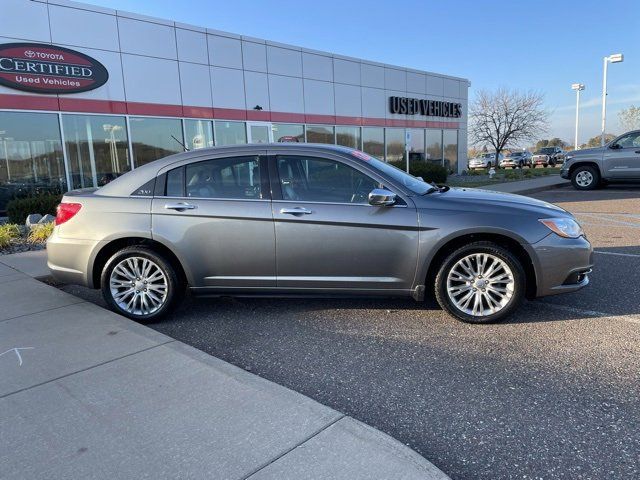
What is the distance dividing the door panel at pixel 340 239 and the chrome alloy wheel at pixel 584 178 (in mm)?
14758

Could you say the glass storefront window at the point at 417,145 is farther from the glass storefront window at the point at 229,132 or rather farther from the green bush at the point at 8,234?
the green bush at the point at 8,234

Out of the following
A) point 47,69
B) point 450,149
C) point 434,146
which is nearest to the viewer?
point 47,69

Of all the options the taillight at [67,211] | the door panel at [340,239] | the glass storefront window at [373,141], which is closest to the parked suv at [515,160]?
the glass storefront window at [373,141]

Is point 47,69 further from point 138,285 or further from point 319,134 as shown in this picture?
point 138,285

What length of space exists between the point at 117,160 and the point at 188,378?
1306 centimetres

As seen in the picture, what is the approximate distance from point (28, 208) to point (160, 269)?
847 centimetres

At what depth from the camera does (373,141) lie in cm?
2305

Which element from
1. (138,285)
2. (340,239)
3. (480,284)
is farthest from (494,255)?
(138,285)

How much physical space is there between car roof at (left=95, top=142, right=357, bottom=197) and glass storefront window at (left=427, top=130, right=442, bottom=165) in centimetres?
2322

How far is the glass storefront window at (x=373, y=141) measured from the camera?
22.6 m

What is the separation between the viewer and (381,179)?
4.38 m

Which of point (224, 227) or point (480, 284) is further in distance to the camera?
point (224, 227)

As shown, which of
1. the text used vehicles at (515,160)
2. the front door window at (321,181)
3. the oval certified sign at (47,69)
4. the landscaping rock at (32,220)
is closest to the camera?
the front door window at (321,181)

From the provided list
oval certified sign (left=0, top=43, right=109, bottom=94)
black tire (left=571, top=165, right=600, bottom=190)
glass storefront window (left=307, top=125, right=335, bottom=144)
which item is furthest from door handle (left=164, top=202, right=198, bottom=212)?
glass storefront window (left=307, top=125, right=335, bottom=144)
